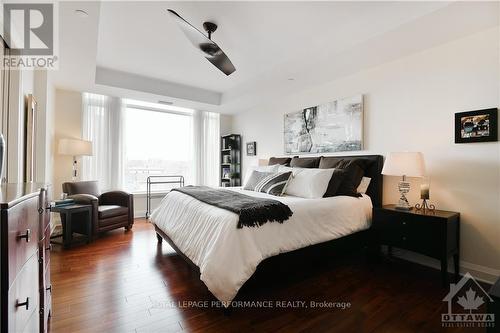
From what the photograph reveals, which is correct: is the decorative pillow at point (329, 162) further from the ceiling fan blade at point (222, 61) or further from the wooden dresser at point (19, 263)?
the wooden dresser at point (19, 263)

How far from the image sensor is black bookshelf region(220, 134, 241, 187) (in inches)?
226

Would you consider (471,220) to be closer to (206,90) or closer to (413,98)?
(413,98)

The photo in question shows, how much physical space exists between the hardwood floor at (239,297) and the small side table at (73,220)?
298 millimetres

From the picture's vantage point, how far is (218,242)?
71.7 inches

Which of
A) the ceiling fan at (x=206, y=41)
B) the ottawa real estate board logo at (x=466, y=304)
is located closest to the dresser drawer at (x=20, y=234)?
the ceiling fan at (x=206, y=41)

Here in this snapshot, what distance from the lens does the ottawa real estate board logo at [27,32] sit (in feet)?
6.61

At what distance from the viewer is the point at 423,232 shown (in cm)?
232

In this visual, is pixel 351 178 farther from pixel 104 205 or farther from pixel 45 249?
pixel 104 205

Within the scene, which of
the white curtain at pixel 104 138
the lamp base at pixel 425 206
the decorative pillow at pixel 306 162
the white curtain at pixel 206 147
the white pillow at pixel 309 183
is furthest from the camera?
the white curtain at pixel 206 147

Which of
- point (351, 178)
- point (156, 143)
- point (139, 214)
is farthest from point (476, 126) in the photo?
point (139, 214)

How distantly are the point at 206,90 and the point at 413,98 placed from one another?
363 centimetres

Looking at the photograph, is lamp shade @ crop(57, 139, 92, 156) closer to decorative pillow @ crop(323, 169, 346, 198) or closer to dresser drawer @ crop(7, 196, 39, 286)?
dresser drawer @ crop(7, 196, 39, 286)

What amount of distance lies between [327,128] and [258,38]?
165 centimetres

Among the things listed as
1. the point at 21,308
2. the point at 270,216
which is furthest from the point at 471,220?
the point at 21,308
